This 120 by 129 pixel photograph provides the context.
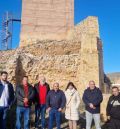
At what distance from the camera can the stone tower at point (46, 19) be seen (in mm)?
21094

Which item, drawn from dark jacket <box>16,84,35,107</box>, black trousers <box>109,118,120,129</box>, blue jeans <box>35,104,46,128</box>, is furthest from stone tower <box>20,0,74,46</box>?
black trousers <box>109,118,120,129</box>

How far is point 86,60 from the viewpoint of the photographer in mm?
13969

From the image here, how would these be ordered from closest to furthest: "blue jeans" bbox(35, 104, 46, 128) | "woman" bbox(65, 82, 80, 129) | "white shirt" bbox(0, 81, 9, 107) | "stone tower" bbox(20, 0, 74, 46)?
"white shirt" bbox(0, 81, 9, 107)
"woman" bbox(65, 82, 80, 129)
"blue jeans" bbox(35, 104, 46, 128)
"stone tower" bbox(20, 0, 74, 46)

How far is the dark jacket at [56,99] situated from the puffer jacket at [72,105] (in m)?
0.16

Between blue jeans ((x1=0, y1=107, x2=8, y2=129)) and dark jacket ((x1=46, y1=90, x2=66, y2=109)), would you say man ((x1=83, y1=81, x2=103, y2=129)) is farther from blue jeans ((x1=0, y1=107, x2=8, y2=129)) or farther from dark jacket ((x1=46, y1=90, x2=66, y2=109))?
blue jeans ((x1=0, y1=107, x2=8, y2=129))

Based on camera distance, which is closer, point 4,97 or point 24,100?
point 4,97

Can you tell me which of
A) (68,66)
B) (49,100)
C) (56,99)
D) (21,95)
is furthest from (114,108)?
(68,66)

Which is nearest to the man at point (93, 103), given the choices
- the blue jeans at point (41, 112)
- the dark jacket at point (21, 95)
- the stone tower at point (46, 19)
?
the blue jeans at point (41, 112)

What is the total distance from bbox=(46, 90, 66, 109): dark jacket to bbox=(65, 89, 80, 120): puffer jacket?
0.51 ft

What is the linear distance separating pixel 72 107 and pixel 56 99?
0.54 meters

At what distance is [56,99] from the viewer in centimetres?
857

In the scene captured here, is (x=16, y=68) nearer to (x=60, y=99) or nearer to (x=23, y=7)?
(x=60, y=99)

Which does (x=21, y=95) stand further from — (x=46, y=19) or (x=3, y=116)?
(x=46, y=19)

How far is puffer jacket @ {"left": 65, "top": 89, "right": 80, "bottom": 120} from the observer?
27.8 ft
